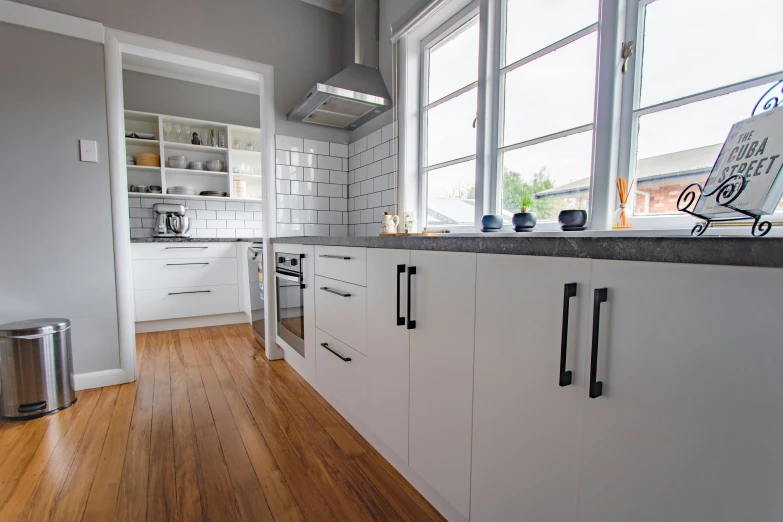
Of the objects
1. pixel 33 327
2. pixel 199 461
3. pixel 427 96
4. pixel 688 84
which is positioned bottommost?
pixel 199 461

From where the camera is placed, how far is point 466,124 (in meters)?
2.05

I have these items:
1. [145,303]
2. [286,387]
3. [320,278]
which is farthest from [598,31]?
[145,303]

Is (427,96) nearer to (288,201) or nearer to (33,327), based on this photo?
(288,201)

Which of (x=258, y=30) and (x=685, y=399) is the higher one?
(x=258, y=30)

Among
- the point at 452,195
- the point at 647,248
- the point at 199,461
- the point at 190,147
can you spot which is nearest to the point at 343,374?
the point at 199,461

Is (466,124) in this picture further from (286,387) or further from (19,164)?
(19,164)

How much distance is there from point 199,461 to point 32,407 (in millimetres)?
1173

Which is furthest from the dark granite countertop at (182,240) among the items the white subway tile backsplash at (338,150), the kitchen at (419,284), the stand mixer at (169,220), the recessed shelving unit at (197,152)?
the white subway tile backsplash at (338,150)

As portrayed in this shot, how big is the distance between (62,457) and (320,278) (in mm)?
1341

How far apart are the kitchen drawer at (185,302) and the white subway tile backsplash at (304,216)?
1.53 metres

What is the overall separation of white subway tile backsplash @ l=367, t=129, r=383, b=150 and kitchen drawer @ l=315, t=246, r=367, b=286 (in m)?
1.07

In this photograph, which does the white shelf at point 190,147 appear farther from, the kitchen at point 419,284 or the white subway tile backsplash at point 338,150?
the white subway tile backsplash at point 338,150

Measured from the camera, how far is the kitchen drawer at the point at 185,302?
11.5ft

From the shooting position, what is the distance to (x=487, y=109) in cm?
185
